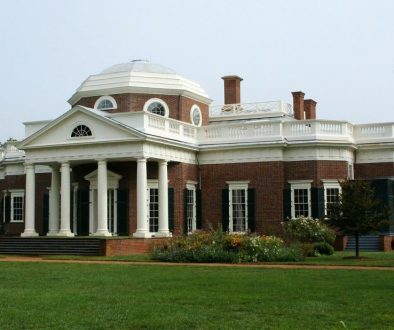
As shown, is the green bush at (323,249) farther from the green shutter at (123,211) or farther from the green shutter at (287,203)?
the green shutter at (123,211)

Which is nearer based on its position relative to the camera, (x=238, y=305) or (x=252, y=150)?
(x=238, y=305)

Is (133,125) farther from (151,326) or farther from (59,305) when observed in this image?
(151,326)

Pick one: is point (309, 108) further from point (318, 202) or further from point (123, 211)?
point (123, 211)

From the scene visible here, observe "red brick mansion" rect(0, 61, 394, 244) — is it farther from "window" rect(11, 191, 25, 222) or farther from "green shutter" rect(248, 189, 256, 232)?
"window" rect(11, 191, 25, 222)

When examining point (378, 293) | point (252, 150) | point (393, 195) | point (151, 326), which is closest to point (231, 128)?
point (252, 150)

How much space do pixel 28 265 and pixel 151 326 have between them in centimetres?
1404

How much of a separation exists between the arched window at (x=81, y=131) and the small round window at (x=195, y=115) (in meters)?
7.25

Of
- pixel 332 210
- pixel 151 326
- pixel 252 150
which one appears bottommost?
pixel 151 326

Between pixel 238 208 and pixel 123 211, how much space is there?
19.0 feet

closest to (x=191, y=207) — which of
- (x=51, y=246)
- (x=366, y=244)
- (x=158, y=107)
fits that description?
(x=158, y=107)

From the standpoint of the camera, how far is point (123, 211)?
113 ft

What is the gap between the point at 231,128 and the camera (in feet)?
120

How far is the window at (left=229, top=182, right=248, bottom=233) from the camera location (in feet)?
117

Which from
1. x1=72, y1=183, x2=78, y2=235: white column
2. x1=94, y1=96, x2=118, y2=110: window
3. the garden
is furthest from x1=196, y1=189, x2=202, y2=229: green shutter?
the garden
